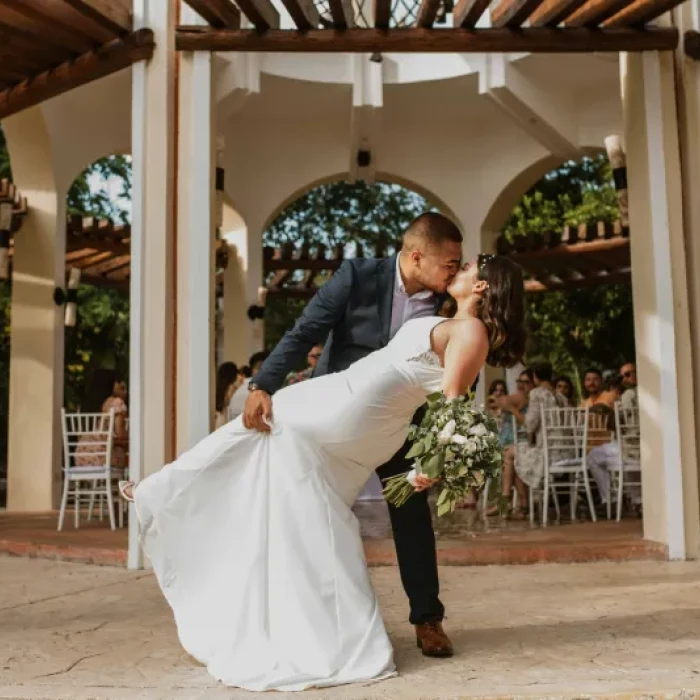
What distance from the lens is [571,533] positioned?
7.76 meters

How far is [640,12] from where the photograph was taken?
253 inches

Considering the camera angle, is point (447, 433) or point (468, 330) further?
point (468, 330)

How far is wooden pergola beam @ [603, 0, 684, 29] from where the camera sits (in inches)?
246

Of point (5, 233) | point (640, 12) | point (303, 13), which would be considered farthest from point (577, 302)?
point (303, 13)

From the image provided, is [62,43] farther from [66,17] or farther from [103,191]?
[103,191]

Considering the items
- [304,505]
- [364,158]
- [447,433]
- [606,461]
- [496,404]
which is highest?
[364,158]

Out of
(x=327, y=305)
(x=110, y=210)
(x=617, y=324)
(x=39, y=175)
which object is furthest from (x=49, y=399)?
(x=110, y=210)

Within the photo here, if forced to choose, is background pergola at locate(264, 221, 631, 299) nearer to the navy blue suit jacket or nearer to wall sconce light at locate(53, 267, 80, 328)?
wall sconce light at locate(53, 267, 80, 328)

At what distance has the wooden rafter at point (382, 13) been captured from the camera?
20.4ft

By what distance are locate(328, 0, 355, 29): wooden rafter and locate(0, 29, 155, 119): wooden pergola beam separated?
4.36 feet

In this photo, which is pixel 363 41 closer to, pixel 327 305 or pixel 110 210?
pixel 327 305

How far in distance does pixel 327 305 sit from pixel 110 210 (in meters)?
20.0

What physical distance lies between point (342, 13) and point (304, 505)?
406cm

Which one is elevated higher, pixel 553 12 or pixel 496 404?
pixel 553 12
